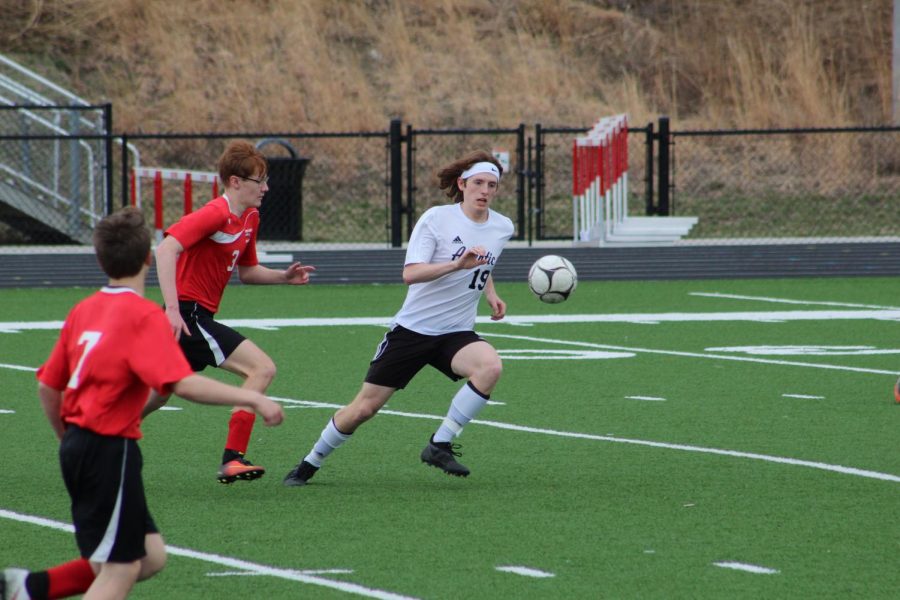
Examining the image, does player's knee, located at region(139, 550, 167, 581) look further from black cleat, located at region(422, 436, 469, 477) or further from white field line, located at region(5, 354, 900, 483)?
white field line, located at region(5, 354, 900, 483)

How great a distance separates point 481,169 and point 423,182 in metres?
20.8

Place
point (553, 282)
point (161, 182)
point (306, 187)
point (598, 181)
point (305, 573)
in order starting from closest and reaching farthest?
1. point (305, 573)
2. point (553, 282)
3. point (161, 182)
4. point (598, 181)
5. point (306, 187)

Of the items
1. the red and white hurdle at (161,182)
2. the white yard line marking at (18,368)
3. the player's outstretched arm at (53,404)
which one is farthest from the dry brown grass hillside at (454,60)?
the player's outstretched arm at (53,404)

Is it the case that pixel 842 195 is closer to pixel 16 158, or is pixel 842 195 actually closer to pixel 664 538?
pixel 16 158

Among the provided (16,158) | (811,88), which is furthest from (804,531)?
(811,88)

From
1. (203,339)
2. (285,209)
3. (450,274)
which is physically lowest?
(203,339)

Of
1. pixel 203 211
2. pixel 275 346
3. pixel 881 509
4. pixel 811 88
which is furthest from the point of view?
pixel 811 88

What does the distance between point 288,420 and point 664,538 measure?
152 inches

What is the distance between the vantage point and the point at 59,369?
4789 mm

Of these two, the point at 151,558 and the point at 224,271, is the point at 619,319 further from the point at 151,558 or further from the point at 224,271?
the point at 151,558

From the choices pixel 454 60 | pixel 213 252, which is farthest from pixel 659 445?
pixel 454 60

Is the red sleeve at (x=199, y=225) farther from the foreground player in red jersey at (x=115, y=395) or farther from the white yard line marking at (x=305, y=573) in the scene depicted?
the foreground player in red jersey at (x=115, y=395)

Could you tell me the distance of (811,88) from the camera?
1236 inches

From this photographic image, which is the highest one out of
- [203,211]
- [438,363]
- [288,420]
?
[203,211]
